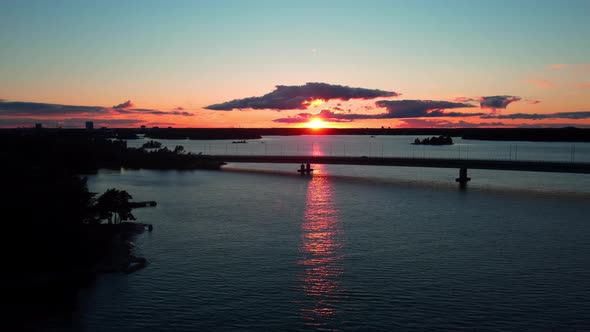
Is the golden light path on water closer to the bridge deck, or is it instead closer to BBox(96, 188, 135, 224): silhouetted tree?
BBox(96, 188, 135, 224): silhouetted tree

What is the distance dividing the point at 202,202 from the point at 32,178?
3132cm

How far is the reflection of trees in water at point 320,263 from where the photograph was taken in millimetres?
27266

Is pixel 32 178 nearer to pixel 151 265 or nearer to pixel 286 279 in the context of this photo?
pixel 151 265

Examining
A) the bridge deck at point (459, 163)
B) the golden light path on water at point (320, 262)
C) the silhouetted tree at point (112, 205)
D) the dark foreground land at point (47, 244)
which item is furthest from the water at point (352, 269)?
the bridge deck at point (459, 163)

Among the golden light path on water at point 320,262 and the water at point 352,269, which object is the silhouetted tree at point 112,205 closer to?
the water at point 352,269

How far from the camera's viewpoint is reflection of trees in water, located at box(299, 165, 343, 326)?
27266mm

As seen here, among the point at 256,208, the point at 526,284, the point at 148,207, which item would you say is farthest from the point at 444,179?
the point at 526,284

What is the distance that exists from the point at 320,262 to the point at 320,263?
11.1 inches

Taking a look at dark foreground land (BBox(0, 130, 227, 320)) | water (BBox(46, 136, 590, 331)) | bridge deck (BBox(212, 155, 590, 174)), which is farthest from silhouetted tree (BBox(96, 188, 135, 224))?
bridge deck (BBox(212, 155, 590, 174))

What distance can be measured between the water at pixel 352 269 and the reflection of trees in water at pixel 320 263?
0.12 m

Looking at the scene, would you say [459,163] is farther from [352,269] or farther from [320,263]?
[352,269]

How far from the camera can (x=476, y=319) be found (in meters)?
25.9

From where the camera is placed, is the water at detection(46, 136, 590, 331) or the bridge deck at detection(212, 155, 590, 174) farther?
the bridge deck at detection(212, 155, 590, 174)

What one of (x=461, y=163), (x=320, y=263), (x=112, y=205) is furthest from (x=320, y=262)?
(x=461, y=163)
